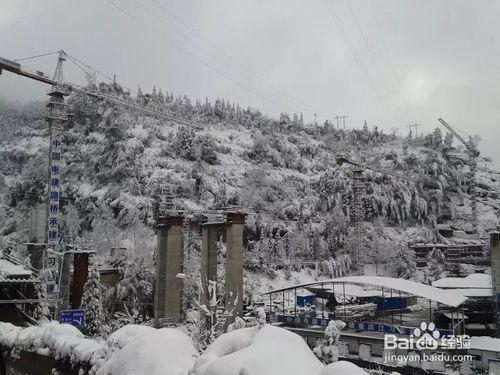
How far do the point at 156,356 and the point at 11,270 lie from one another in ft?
106

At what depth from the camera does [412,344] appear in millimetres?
19984

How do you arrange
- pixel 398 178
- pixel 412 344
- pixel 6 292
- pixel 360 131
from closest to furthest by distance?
1. pixel 412 344
2. pixel 6 292
3. pixel 398 178
4. pixel 360 131

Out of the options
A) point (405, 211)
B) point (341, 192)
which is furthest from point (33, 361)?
point (405, 211)

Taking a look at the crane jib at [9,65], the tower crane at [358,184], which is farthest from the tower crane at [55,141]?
the tower crane at [358,184]

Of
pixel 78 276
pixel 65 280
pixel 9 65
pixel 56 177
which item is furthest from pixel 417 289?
pixel 9 65

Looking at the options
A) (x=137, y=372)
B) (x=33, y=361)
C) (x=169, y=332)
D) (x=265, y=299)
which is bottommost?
(x=265, y=299)

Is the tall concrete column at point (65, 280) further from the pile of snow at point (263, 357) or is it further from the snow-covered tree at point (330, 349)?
the pile of snow at point (263, 357)

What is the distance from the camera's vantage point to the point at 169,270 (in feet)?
107

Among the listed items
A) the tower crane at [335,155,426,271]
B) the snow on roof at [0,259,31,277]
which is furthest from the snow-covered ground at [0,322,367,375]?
the tower crane at [335,155,426,271]

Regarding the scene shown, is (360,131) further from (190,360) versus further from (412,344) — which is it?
(190,360)

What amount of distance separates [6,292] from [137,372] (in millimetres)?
29381

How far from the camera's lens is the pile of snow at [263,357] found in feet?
15.7

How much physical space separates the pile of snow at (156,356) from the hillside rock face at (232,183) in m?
42.1

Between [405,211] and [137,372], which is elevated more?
[405,211]
